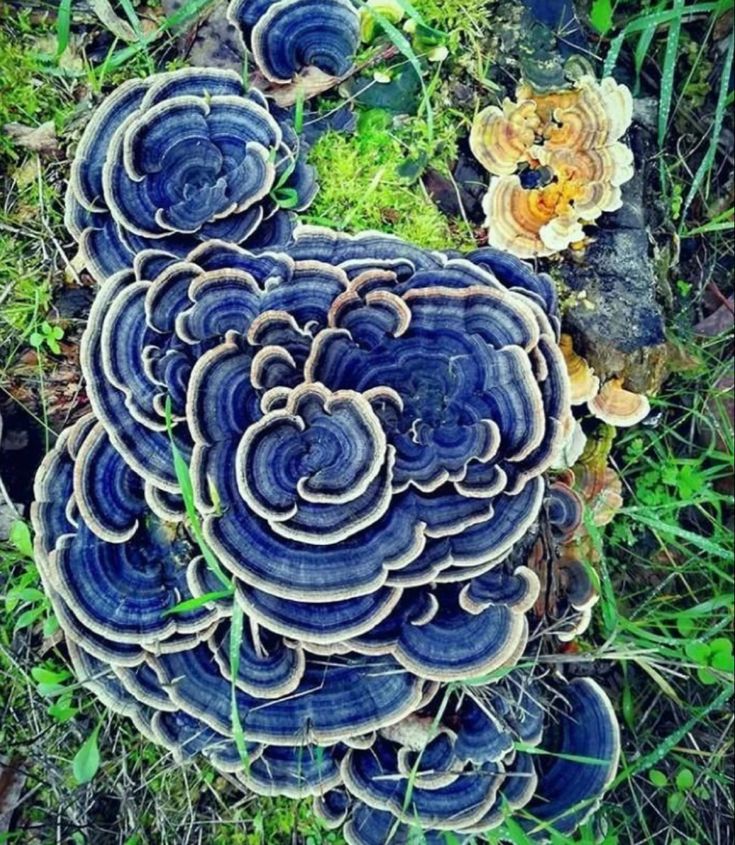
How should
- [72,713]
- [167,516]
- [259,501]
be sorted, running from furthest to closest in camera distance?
[72,713], [167,516], [259,501]

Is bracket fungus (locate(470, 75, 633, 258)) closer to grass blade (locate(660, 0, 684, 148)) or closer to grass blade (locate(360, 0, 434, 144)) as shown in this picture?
grass blade (locate(360, 0, 434, 144))

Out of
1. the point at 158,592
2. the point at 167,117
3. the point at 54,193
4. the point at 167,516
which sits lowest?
the point at 158,592

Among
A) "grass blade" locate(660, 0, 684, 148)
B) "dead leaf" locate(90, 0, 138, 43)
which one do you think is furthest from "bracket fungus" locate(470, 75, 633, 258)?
"dead leaf" locate(90, 0, 138, 43)

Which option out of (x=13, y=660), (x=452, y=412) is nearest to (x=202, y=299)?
(x=452, y=412)

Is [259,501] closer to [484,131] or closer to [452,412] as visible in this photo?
[452,412]

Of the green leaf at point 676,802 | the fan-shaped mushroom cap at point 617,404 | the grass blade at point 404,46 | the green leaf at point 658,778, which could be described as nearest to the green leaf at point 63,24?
the grass blade at point 404,46

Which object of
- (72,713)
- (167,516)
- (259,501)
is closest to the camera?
(259,501)
